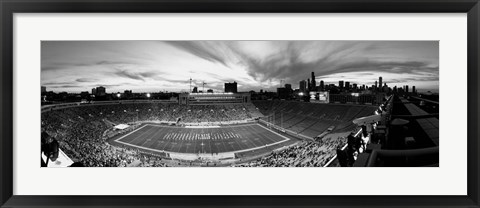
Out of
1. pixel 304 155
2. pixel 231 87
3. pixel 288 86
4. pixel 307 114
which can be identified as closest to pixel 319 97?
pixel 307 114

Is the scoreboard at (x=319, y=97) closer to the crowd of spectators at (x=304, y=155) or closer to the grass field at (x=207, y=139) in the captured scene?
the crowd of spectators at (x=304, y=155)

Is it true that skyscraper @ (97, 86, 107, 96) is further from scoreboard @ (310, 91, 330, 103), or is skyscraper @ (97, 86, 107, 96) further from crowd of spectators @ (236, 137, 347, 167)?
scoreboard @ (310, 91, 330, 103)

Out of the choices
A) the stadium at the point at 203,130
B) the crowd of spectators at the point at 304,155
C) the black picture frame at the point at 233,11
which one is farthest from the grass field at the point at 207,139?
the black picture frame at the point at 233,11

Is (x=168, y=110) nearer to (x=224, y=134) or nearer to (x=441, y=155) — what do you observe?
(x=224, y=134)

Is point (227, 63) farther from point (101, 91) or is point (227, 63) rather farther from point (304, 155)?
point (101, 91)

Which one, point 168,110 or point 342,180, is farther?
point 168,110

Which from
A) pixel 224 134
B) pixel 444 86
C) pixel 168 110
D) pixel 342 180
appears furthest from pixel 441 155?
pixel 168 110
